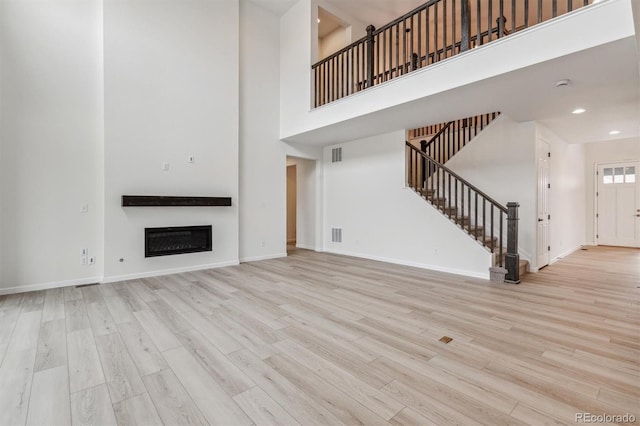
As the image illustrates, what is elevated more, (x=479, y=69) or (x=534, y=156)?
(x=479, y=69)

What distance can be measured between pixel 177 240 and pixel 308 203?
358 centimetres

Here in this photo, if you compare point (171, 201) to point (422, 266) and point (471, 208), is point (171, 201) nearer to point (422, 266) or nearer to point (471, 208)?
point (422, 266)

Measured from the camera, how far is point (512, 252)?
4.64 metres

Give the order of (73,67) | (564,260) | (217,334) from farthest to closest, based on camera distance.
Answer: (564,260) → (73,67) → (217,334)

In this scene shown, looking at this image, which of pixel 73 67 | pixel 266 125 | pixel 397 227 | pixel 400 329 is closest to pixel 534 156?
pixel 397 227

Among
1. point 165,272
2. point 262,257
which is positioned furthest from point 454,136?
point 165,272

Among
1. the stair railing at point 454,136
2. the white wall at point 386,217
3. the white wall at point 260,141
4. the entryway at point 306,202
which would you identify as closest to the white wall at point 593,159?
the stair railing at point 454,136

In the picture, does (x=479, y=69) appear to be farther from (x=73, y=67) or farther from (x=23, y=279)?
(x=23, y=279)

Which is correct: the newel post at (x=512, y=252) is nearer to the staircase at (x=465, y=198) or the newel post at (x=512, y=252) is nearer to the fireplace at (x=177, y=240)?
the staircase at (x=465, y=198)

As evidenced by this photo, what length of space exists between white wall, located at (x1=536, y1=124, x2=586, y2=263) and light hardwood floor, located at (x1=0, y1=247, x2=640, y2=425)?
8.33ft

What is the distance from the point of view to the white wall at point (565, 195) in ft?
20.6

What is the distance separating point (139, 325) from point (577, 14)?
519 centimetres

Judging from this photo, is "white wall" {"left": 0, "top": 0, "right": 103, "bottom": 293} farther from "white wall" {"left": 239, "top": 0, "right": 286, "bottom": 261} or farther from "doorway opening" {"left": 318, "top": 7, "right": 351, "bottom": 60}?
"doorway opening" {"left": 318, "top": 7, "right": 351, "bottom": 60}

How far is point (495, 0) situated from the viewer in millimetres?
6684
